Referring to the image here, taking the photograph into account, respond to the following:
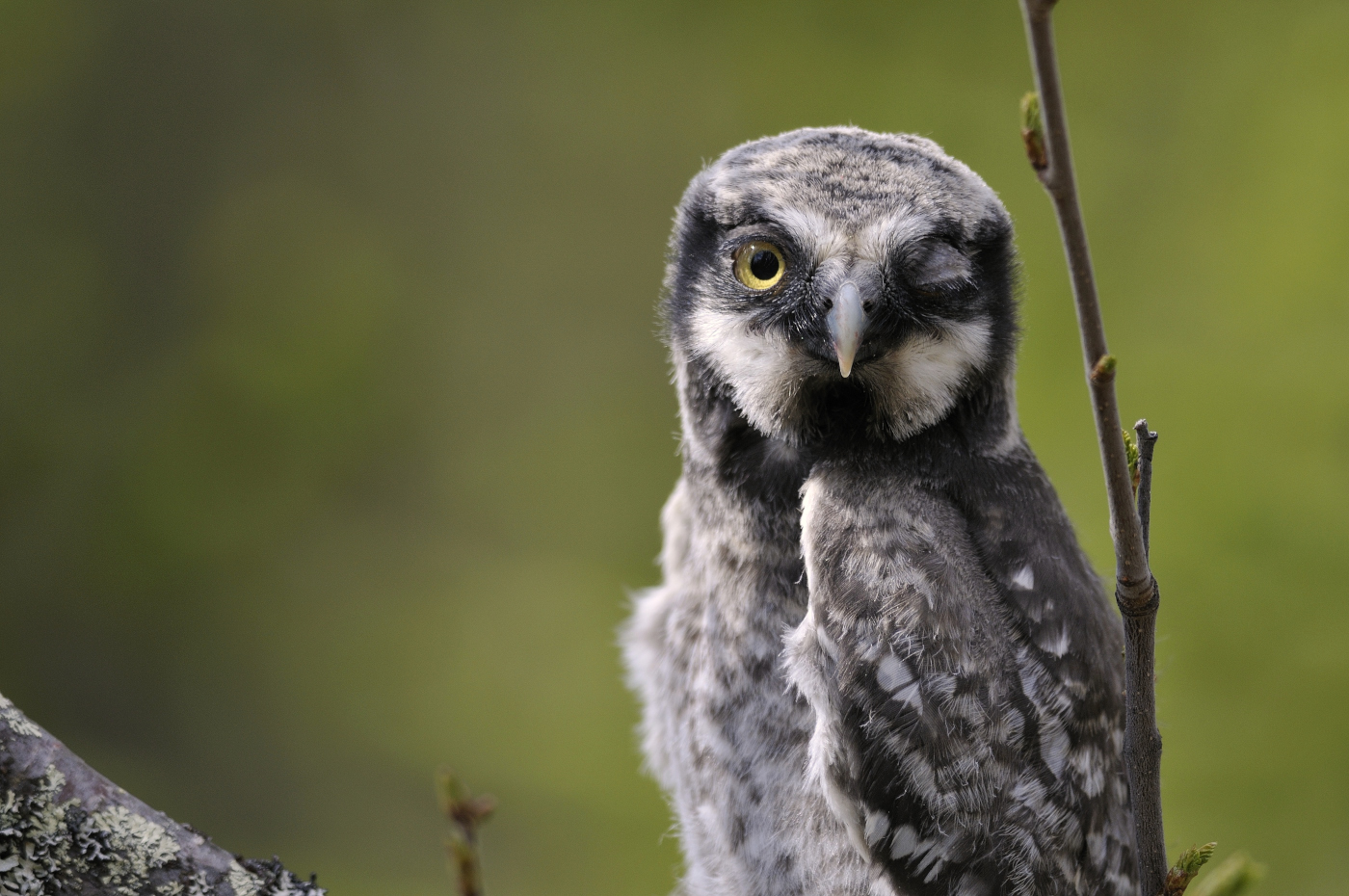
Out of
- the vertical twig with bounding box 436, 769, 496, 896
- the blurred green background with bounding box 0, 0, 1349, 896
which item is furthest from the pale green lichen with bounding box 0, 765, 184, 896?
the blurred green background with bounding box 0, 0, 1349, 896

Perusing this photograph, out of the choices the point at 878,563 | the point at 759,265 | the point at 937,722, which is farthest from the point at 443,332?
the point at 937,722

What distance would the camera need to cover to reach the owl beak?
169 centimetres

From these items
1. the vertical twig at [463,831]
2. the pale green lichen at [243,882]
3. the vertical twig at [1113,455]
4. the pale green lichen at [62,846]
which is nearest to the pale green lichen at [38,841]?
the pale green lichen at [62,846]

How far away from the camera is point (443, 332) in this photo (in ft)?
19.0

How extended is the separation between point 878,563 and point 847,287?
18.9 inches

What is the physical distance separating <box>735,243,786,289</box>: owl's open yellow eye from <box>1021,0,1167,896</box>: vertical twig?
74 cm

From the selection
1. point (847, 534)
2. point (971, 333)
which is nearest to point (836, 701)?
point (847, 534)

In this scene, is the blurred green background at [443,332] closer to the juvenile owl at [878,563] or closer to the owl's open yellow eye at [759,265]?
the juvenile owl at [878,563]

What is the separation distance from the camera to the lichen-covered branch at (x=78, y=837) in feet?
4.55

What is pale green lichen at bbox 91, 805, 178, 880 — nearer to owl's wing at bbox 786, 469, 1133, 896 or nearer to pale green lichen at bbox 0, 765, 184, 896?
pale green lichen at bbox 0, 765, 184, 896

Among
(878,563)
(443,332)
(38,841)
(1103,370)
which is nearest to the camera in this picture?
(1103,370)

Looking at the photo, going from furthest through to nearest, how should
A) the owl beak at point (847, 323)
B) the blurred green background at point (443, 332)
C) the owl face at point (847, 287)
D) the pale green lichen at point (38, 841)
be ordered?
the blurred green background at point (443, 332) → the owl face at point (847, 287) → the owl beak at point (847, 323) → the pale green lichen at point (38, 841)

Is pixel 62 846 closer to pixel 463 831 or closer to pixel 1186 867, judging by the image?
pixel 463 831

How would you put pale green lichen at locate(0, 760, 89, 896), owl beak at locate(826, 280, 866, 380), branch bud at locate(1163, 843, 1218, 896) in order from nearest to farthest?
branch bud at locate(1163, 843, 1218, 896) → pale green lichen at locate(0, 760, 89, 896) → owl beak at locate(826, 280, 866, 380)
